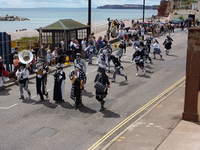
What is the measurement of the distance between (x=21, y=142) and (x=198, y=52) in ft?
21.8

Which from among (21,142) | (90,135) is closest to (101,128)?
(90,135)

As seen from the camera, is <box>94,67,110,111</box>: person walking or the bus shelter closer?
<box>94,67,110,111</box>: person walking

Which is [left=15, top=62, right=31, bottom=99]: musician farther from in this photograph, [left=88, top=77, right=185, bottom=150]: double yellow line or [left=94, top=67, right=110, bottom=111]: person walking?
[left=88, top=77, right=185, bottom=150]: double yellow line

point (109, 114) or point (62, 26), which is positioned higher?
point (62, 26)

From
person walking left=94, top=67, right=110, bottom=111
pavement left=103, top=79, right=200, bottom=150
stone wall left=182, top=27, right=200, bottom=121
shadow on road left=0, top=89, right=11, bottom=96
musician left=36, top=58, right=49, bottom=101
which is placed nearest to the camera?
pavement left=103, top=79, right=200, bottom=150

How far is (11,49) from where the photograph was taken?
20469 millimetres

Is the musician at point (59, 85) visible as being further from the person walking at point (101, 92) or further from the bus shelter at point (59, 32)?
the bus shelter at point (59, 32)

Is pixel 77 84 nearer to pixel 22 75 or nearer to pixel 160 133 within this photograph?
pixel 22 75

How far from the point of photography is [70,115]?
13.0 meters

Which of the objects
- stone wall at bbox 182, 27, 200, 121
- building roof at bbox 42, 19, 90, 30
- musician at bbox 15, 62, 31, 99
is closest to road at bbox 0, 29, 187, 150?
musician at bbox 15, 62, 31, 99

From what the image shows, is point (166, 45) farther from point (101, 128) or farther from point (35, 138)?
point (35, 138)

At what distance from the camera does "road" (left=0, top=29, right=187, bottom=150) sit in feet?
34.6

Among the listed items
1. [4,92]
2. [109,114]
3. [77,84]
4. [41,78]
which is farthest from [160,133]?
[4,92]

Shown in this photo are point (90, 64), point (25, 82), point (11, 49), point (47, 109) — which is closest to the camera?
point (47, 109)
